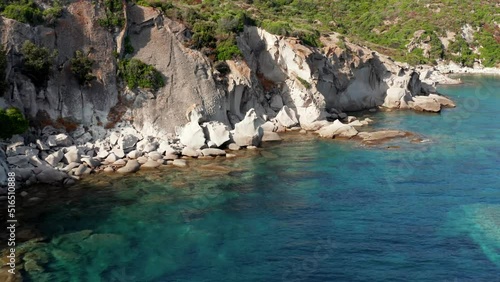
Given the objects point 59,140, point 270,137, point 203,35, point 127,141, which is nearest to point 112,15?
point 203,35

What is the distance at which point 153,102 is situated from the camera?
46.2 meters

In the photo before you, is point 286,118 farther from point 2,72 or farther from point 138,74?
point 2,72

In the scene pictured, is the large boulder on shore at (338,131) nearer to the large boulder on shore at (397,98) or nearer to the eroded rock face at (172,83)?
the eroded rock face at (172,83)

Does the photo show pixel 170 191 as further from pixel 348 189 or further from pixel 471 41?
pixel 471 41

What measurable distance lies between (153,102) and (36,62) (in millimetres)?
10568

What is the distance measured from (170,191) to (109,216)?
5.44 m

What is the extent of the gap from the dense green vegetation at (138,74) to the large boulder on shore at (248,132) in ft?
29.0

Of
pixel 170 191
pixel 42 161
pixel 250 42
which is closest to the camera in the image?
pixel 170 191

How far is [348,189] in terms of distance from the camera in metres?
34.0

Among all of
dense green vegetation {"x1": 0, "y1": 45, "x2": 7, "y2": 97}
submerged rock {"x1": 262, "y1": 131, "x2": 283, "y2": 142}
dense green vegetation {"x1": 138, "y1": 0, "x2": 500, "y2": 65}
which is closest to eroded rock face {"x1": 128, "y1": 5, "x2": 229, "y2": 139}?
submerged rock {"x1": 262, "y1": 131, "x2": 283, "y2": 142}

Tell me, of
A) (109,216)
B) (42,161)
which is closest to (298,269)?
(109,216)

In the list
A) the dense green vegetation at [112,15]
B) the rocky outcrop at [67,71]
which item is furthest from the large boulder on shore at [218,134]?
the dense green vegetation at [112,15]

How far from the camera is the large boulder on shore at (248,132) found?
4456 centimetres

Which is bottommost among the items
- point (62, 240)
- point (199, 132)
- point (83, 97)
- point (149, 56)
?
point (62, 240)
